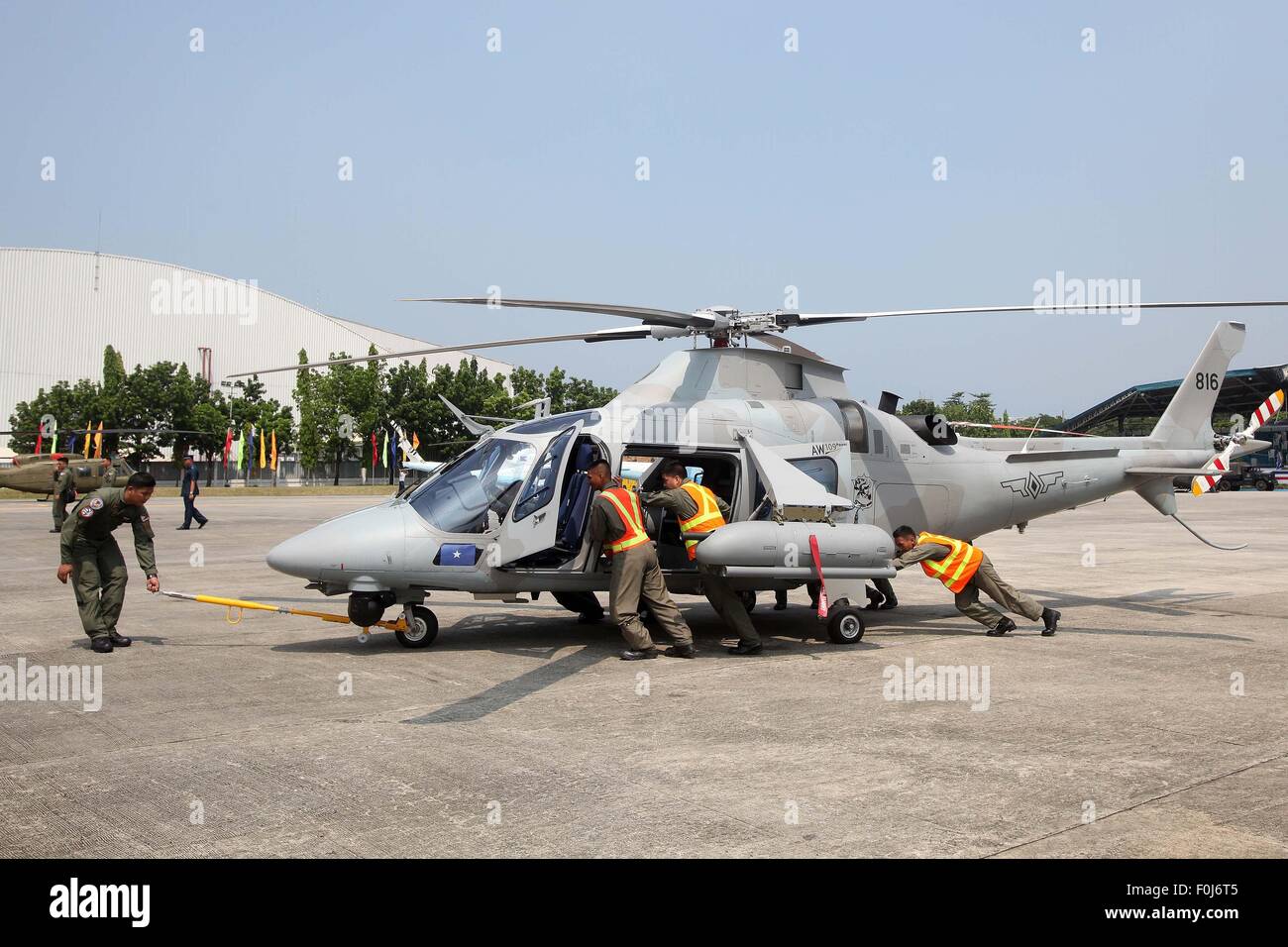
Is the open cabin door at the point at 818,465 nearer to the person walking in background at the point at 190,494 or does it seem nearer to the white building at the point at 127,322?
the person walking in background at the point at 190,494

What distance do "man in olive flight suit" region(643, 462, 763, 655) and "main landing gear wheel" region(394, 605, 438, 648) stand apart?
227 centimetres

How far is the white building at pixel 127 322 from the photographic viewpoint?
9175cm

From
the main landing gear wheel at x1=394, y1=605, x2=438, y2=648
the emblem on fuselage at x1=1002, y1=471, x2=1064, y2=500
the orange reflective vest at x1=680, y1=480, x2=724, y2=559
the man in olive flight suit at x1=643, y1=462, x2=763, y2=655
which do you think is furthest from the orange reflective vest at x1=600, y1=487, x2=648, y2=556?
the emblem on fuselage at x1=1002, y1=471, x2=1064, y2=500

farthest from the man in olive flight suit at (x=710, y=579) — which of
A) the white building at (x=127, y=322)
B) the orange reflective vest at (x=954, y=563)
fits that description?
the white building at (x=127, y=322)

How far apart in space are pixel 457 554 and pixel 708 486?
106 inches

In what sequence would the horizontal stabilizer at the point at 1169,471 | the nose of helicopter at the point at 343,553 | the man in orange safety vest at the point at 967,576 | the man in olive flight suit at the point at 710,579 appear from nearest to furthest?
the nose of helicopter at the point at 343,553 < the man in olive flight suit at the point at 710,579 < the man in orange safety vest at the point at 967,576 < the horizontal stabilizer at the point at 1169,471

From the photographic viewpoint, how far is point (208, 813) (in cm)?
483

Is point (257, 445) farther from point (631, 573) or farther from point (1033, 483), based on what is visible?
point (631, 573)

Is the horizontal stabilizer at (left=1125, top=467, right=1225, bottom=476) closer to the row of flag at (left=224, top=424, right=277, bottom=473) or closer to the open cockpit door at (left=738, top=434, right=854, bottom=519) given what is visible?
the open cockpit door at (left=738, top=434, right=854, bottom=519)

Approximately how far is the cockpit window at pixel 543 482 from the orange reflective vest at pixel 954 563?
362 centimetres

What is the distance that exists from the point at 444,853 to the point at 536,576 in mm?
5361

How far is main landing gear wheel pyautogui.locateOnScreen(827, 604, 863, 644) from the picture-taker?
9961 millimetres
